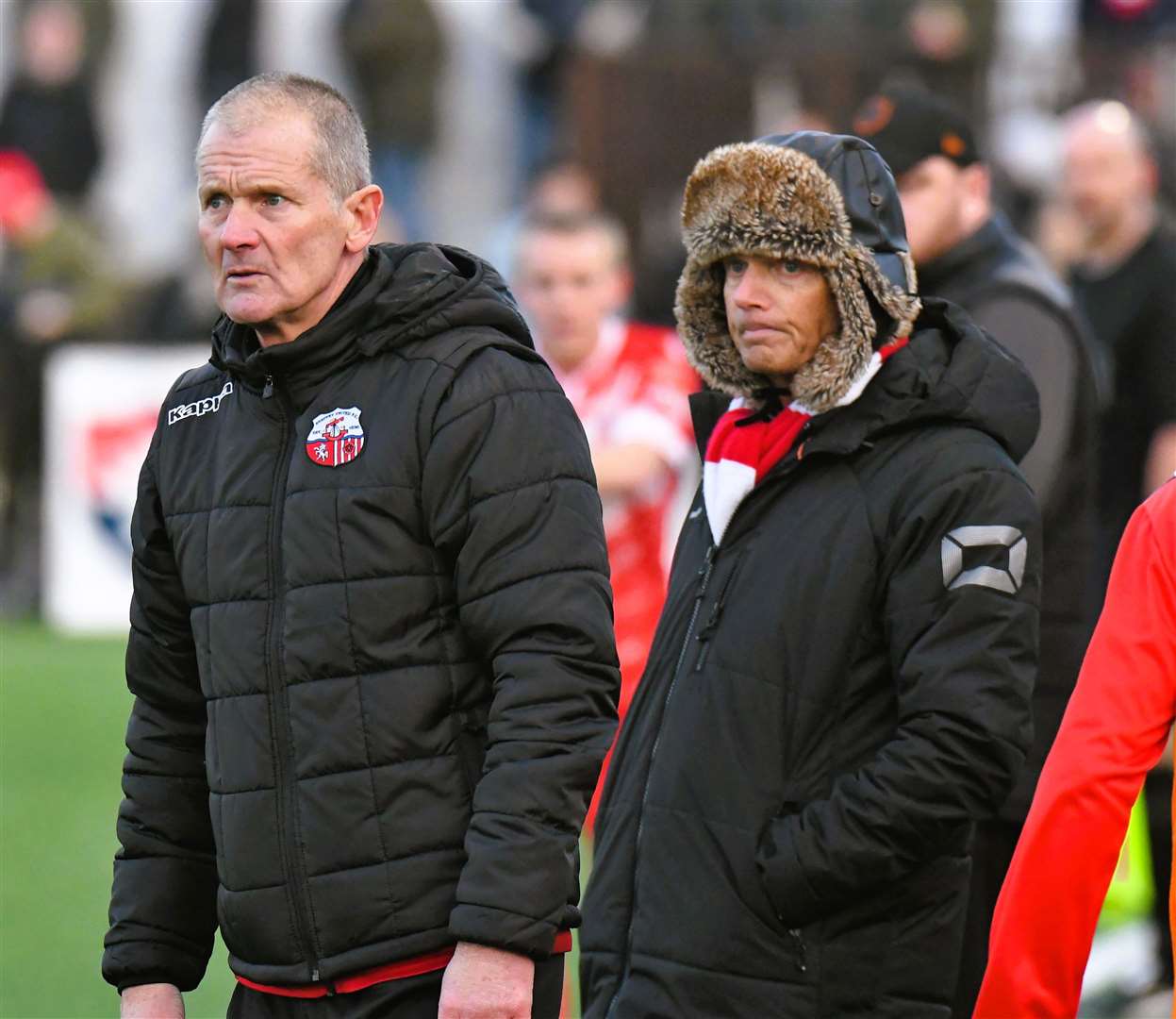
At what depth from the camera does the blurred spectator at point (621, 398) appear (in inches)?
230

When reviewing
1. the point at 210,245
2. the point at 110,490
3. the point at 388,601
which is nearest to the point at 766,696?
the point at 388,601

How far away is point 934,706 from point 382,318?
1038 millimetres

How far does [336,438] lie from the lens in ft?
11.4

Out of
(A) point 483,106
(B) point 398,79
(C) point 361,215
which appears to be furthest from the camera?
(A) point 483,106

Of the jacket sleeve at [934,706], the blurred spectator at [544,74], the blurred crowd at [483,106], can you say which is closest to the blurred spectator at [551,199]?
the blurred crowd at [483,106]

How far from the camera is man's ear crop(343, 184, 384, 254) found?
3.58m

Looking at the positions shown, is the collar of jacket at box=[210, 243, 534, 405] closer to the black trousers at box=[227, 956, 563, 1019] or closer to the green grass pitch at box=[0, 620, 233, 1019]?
the black trousers at box=[227, 956, 563, 1019]

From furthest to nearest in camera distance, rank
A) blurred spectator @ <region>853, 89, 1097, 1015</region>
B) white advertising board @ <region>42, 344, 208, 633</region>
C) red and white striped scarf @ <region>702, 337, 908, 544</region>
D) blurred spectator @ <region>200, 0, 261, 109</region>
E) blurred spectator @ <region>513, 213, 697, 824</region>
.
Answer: blurred spectator @ <region>200, 0, 261, 109</region> → white advertising board @ <region>42, 344, 208, 633</region> → blurred spectator @ <region>513, 213, 697, 824</region> → blurred spectator @ <region>853, 89, 1097, 1015</region> → red and white striped scarf @ <region>702, 337, 908, 544</region>

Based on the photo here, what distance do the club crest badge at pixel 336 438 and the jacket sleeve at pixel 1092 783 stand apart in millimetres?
1090

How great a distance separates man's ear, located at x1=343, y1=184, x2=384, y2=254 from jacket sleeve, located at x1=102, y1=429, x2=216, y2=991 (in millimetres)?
489

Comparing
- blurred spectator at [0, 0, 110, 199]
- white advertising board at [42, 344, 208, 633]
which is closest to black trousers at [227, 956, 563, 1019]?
white advertising board at [42, 344, 208, 633]

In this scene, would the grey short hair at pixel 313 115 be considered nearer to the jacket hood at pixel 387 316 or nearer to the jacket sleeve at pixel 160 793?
the jacket hood at pixel 387 316

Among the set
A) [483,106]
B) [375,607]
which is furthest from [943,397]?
[483,106]

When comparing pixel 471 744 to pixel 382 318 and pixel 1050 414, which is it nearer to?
pixel 382 318
